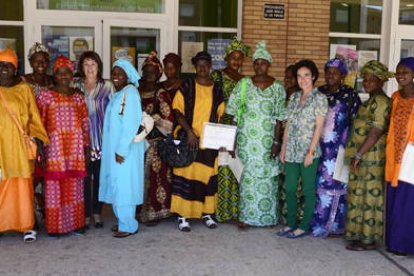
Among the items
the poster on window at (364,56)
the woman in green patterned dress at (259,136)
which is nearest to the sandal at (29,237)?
the woman in green patterned dress at (259,136)

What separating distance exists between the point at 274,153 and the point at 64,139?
2158 millimetres

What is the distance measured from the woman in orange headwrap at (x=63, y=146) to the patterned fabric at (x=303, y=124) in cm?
208

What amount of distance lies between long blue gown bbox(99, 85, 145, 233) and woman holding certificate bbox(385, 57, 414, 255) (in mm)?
2435

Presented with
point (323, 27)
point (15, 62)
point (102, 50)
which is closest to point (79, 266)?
point (15, 62)

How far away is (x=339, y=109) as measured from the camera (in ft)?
17.6

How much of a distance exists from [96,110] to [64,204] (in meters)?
1.03

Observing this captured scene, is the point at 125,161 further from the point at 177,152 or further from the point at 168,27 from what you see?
the point at 168,27

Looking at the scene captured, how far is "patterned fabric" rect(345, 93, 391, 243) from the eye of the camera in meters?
5.00

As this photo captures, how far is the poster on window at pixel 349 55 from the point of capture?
8.94m

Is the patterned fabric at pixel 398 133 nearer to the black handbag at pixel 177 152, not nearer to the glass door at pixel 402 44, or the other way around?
the black handbag at pixel 177 152

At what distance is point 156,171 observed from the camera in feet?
19.0

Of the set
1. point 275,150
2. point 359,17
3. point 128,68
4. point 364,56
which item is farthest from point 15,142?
point 359,17

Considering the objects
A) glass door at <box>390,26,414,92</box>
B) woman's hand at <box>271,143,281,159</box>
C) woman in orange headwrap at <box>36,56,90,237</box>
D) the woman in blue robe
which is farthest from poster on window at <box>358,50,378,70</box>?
woman in orange headwrap at <box>36,56,90,237</box>

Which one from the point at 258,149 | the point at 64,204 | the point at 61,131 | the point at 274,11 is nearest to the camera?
the point at 61,131
